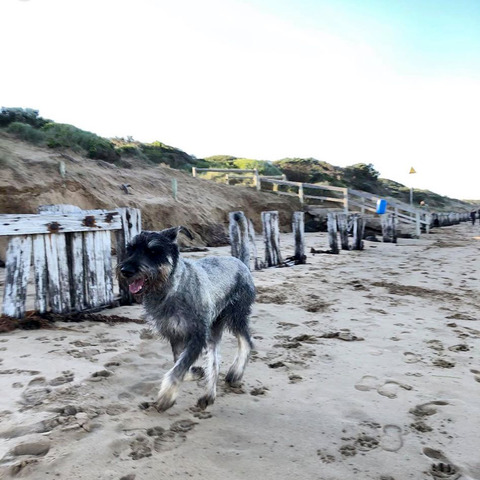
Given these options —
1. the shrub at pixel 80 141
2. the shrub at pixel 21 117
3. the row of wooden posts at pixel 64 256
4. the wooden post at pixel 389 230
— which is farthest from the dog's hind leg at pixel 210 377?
the shrub at pixel 21 117

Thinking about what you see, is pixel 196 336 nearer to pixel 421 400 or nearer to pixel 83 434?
pixel 83 434

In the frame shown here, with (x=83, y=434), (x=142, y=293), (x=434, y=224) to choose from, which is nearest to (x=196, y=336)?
(x=142, y=293)

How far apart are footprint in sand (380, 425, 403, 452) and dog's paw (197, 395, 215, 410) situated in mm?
1307

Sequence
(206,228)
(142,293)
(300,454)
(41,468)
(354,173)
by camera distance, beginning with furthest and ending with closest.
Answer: (354,173) → (206,228) → (142,293) → (300,454) → (41,468)

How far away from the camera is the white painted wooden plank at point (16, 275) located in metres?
5.00

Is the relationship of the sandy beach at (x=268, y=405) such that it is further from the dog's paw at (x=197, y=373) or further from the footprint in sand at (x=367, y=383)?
the dog's paw at (x=197, y=373)

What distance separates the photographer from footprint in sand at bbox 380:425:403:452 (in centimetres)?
259

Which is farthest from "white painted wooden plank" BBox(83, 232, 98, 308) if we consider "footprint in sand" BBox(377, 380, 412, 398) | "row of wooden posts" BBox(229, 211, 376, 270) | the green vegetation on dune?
the green vegetation on dune

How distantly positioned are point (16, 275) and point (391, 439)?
466 cm

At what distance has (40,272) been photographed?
209 inches

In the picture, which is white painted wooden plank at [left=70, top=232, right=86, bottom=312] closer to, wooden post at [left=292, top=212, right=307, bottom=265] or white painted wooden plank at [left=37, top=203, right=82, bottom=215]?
white painted wooden plank at [left=37, top=203, right=82, bottom=215]

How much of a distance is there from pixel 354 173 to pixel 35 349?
185 feet

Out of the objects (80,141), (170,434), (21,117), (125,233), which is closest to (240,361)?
(170,434)

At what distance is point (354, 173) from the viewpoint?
5622cm
